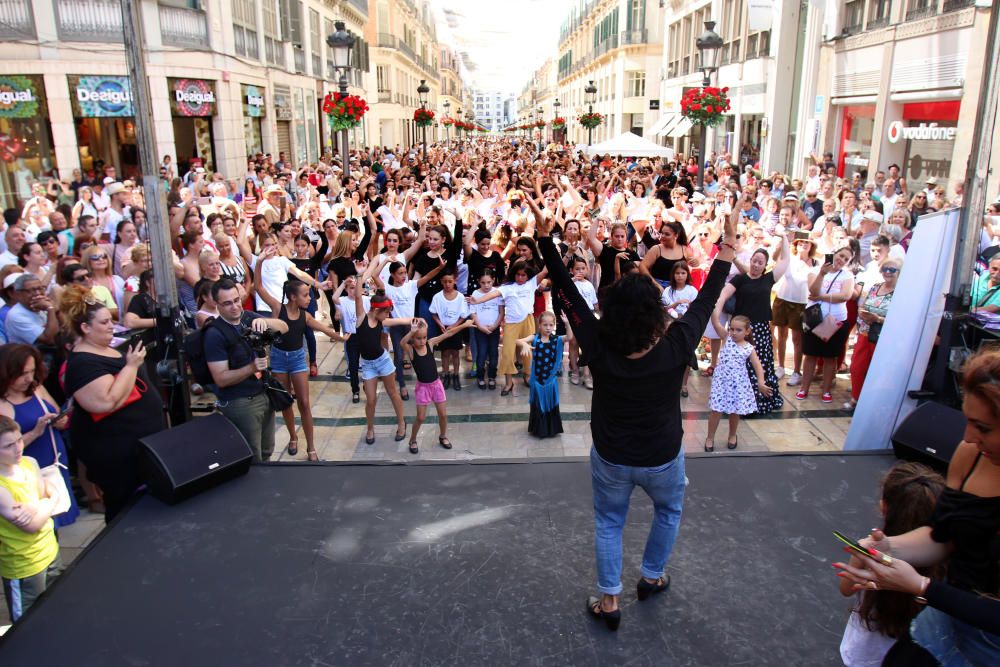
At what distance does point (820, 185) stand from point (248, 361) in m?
10.7

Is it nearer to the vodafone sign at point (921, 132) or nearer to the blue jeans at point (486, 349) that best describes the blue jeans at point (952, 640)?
the blue jeans at point (486, 349)

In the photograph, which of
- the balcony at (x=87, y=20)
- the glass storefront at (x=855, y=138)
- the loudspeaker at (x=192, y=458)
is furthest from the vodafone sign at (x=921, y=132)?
the balcony at (x=87, y=20)

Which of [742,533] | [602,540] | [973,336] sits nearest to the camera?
[602,540]

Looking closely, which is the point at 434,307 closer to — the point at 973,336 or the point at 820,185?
the point at 973,336

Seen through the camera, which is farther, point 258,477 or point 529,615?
point 258,477

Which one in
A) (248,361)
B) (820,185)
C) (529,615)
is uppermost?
(820,185)

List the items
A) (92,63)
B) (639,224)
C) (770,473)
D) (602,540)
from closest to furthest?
(602,540), (770,473), (639,224), (92,63)

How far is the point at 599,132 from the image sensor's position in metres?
52.2

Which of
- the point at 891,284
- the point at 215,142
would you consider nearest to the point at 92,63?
the point at 215,142

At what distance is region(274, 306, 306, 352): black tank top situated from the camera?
18.1 ft

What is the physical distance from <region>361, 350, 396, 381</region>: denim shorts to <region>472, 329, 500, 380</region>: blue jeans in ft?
5.04

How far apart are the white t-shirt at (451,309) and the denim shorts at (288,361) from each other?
1.97 meters

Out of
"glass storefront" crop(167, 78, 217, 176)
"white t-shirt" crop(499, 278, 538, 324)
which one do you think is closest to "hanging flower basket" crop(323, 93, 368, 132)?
"glass storefront" crop(167, 78, 217, 176)

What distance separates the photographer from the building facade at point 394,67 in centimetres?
4216
